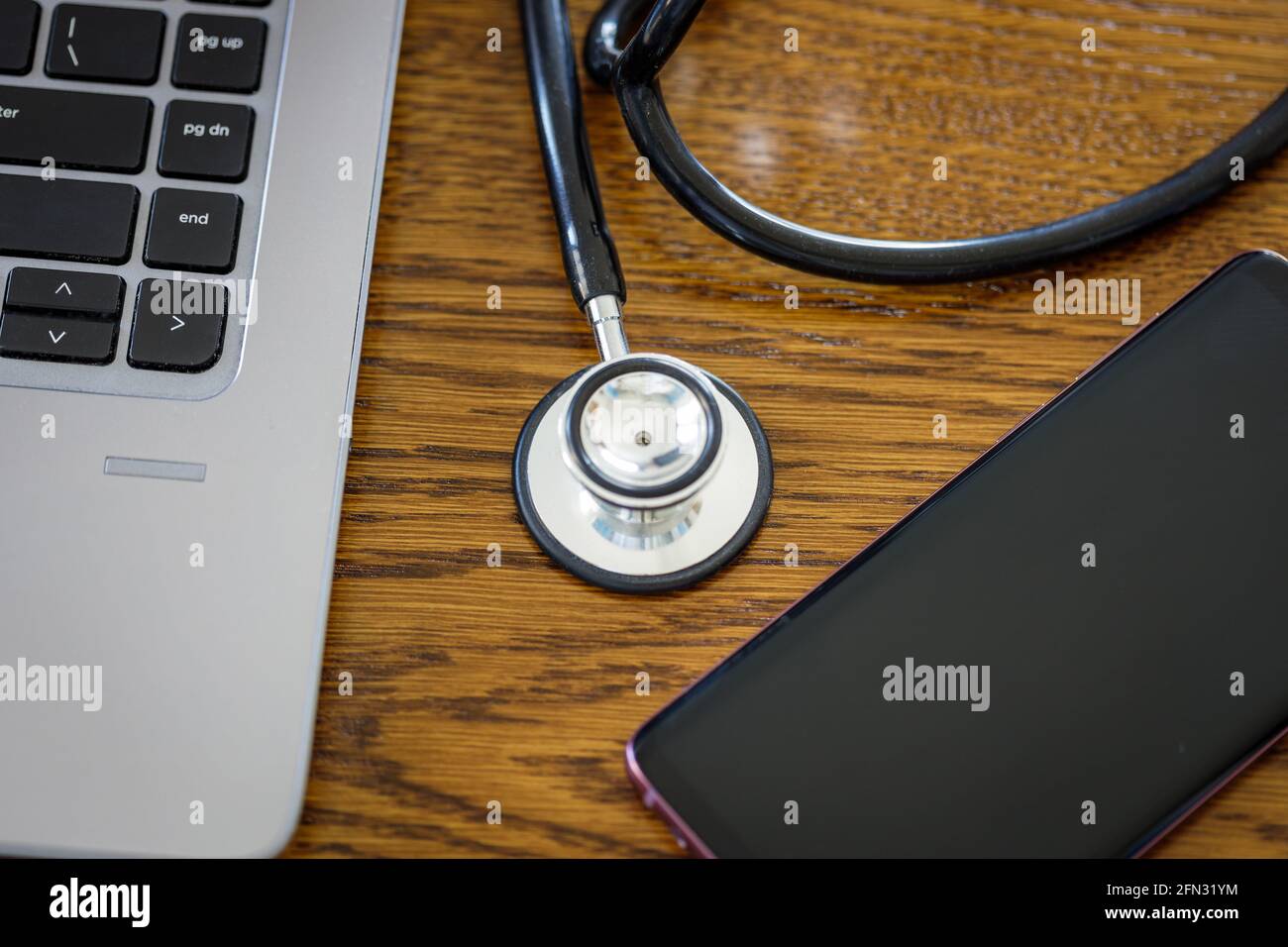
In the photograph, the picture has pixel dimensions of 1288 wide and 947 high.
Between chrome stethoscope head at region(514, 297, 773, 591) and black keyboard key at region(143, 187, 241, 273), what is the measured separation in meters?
0.12

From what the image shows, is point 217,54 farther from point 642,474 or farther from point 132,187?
point 642,474

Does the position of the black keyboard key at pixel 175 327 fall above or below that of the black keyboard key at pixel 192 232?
below

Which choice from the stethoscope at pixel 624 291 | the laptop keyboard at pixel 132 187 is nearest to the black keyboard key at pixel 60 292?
the laptop keyboard at pixel 132 187

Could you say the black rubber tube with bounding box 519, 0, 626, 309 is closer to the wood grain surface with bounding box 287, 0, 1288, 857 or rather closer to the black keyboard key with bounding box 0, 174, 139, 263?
the wood grain surface with bounding box 287, 0, 1288, 857

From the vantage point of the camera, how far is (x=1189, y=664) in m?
0.32

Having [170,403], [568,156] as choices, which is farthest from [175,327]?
[568,156]

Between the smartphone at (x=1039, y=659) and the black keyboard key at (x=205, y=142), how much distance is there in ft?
0.77

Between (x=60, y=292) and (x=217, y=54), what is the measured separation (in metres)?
0.10

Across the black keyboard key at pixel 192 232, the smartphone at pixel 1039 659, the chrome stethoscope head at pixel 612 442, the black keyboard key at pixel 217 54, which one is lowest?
the smartphone at pixel 1039 659

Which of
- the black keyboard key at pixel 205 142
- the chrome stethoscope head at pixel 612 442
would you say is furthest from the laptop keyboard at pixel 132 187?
the chrome stethoscope head at pixel 612 442

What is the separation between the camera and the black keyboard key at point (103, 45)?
1.16 ft

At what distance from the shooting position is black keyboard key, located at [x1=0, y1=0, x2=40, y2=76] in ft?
1.16

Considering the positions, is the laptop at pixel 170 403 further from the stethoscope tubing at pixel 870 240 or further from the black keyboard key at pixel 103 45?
the stethoscope tubing at pixel 870 240
